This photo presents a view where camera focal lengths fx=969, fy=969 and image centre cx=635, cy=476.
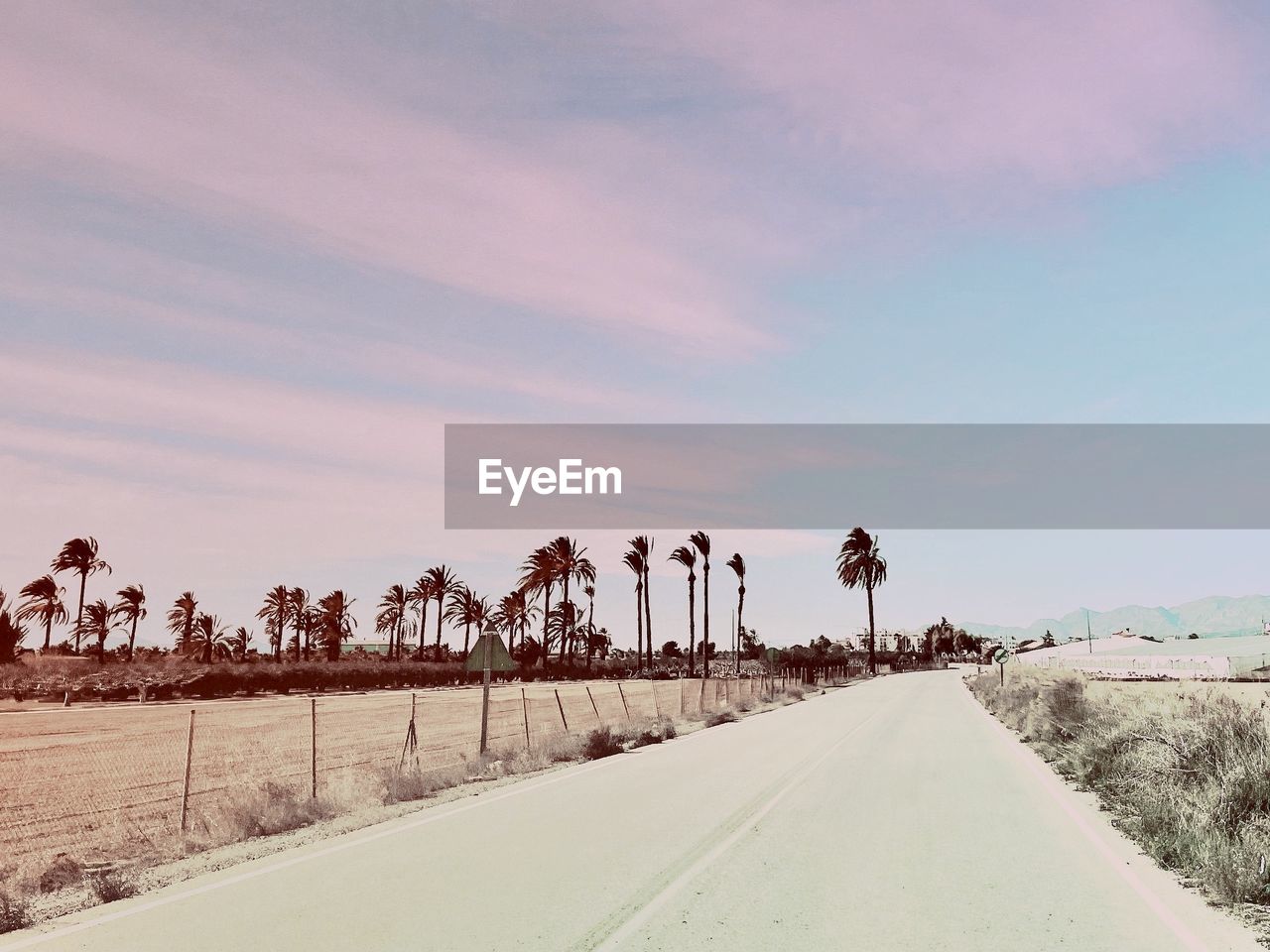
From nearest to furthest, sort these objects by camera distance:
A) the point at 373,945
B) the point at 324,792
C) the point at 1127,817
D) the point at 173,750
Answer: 1. the point at 373,945
2. the point at 1127,817
3. the point at 324,792
4. the point at 173,750

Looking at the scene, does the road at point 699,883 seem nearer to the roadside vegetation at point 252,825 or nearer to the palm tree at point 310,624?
the roadside vegetation at point 252,825

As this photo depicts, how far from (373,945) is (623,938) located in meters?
1.68

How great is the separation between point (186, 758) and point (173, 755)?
4.69 metres

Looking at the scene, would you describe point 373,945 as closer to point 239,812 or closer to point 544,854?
point 544,854

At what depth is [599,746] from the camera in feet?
67.3

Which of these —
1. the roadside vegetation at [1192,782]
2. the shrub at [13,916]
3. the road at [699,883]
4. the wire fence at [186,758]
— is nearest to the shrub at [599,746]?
the wire fence at [186,758]

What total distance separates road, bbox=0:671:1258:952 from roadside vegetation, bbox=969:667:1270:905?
1.21ft

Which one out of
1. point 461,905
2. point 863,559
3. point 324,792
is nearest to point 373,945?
point 461,905

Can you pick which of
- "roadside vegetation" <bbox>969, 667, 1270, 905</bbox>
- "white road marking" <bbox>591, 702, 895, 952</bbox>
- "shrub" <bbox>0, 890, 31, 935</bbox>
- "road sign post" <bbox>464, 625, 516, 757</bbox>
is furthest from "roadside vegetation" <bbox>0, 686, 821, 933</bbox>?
"roadside vegetation" <bbox>969, 667, 1270, 905</bbox>

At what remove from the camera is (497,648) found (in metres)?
20.7

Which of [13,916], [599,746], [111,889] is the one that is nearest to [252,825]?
[111,889]

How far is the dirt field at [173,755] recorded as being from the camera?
1451 centimetres

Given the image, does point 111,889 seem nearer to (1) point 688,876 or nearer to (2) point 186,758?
(1) point 688,876

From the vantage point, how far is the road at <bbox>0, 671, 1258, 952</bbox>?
6.74 m
